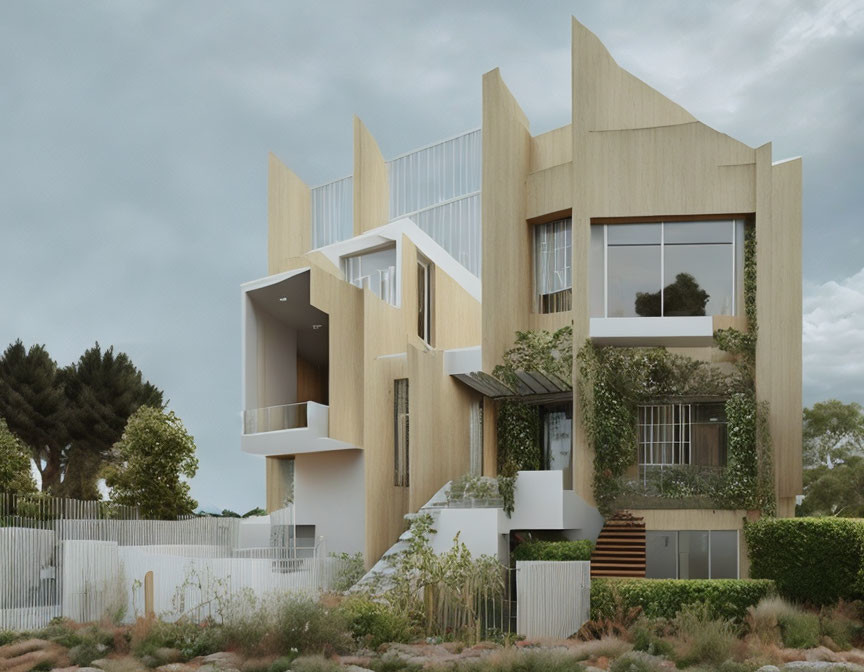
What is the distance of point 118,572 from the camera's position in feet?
69.2

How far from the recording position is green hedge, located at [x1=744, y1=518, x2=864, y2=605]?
1841cm

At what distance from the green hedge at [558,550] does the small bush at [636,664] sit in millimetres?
6504

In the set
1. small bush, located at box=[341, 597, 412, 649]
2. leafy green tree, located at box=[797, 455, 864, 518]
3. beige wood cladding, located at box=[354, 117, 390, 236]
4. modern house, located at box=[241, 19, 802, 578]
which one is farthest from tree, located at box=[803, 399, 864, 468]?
small bush, located at box=[341, 597, 412, 649]

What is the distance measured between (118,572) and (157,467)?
12.8 metres

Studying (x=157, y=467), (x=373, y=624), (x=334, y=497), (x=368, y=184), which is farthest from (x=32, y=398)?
(x=373, y=624)

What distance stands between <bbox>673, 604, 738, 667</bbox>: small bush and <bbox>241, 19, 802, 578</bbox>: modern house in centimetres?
556

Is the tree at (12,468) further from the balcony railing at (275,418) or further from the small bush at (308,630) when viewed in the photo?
the small bush at (308,630)

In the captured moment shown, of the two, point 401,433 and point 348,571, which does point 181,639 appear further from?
point 401,433

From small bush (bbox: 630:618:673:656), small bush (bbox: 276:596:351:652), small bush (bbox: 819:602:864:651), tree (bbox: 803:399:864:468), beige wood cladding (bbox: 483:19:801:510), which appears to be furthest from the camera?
tree (bbox: 803:399:864:468)

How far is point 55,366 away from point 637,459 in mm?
30454

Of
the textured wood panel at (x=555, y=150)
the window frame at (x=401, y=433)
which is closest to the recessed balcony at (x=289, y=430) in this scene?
A: the window frame at (x=401, y=433)

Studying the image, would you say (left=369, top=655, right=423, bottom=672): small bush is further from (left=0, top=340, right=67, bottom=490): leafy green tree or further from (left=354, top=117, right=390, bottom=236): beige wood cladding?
(left=0, top=340, right=67, bottom=490): leafy green tree

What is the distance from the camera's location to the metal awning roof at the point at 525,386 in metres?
25.9

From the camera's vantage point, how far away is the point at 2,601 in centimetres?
2205
